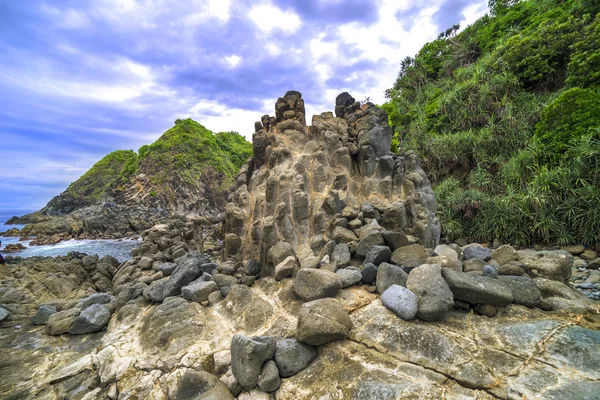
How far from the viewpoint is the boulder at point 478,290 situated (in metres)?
3.61

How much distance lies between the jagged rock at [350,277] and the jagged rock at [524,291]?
2113mm

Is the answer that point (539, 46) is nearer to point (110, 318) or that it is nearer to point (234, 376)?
point (234, 376)

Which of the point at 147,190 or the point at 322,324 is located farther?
the point at 147,190

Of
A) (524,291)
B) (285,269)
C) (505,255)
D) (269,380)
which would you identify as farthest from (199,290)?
(505,255)

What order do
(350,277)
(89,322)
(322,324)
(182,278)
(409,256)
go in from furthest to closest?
(182,278) → (89,322) → (409,256) → (350,277) → (322,324)

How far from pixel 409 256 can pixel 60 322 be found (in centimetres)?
734

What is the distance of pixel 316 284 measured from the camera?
174 inches

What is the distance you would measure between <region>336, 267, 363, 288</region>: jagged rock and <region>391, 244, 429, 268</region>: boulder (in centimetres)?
77

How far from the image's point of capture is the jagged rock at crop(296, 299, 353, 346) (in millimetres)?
3469

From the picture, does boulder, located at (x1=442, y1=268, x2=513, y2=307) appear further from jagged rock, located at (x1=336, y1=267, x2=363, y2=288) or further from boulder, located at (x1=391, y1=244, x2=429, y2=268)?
jagged rock, located at (x1=336, y1=267, x2=363, y2=288)

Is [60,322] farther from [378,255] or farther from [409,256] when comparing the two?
[409,256]

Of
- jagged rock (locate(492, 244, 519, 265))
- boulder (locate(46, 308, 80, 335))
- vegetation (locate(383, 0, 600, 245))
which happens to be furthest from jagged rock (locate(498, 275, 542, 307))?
boulder (locate(46, 308, 80, 335))

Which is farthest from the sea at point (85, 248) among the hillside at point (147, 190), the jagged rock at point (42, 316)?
the jagged rock at point (42, 316)

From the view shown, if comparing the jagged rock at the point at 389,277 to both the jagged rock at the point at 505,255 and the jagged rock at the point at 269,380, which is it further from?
the jagged rock at the point at 505,255
